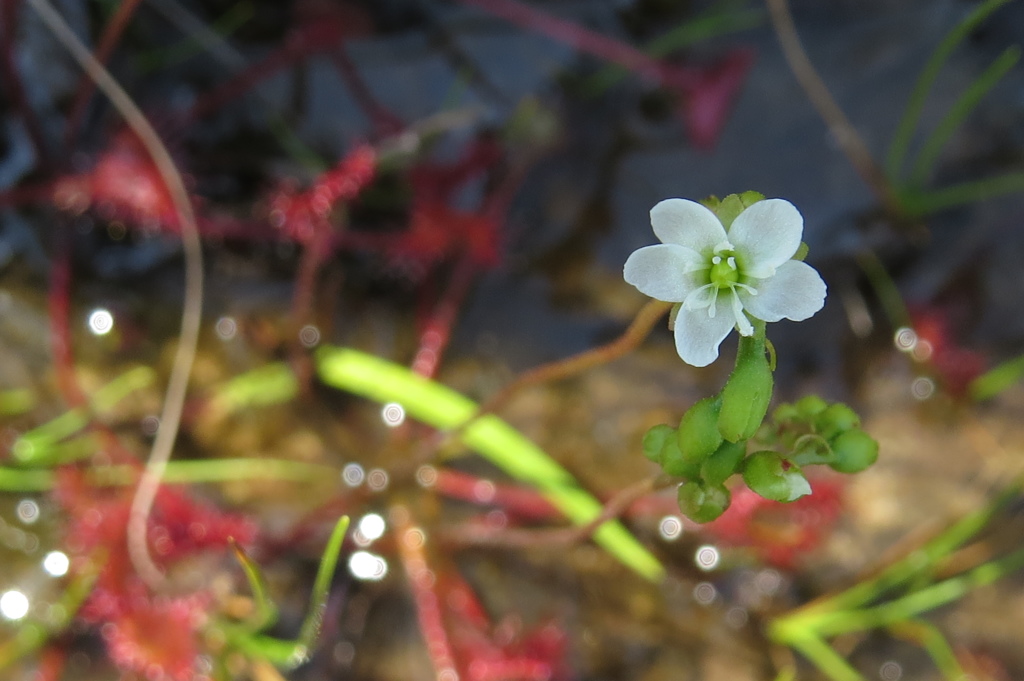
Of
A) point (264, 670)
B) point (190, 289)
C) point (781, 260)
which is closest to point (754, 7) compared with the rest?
point (781, 260)

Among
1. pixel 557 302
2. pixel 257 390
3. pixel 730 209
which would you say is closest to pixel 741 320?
pixel 730 209

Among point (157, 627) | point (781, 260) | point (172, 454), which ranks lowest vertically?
point (157, 627)

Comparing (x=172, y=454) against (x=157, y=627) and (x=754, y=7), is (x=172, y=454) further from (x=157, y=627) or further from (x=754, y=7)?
(x=754, y=7)

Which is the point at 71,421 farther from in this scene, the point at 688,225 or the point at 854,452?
the point at 854,452

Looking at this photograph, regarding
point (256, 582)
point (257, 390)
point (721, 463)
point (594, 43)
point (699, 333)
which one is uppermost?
point (594, 43)

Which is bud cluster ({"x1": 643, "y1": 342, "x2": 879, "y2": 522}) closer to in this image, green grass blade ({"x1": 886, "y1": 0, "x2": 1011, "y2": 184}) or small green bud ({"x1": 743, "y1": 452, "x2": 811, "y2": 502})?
small green bud ({"x1": 743, "y1": 452, "x2": 811, "y2": 502})
